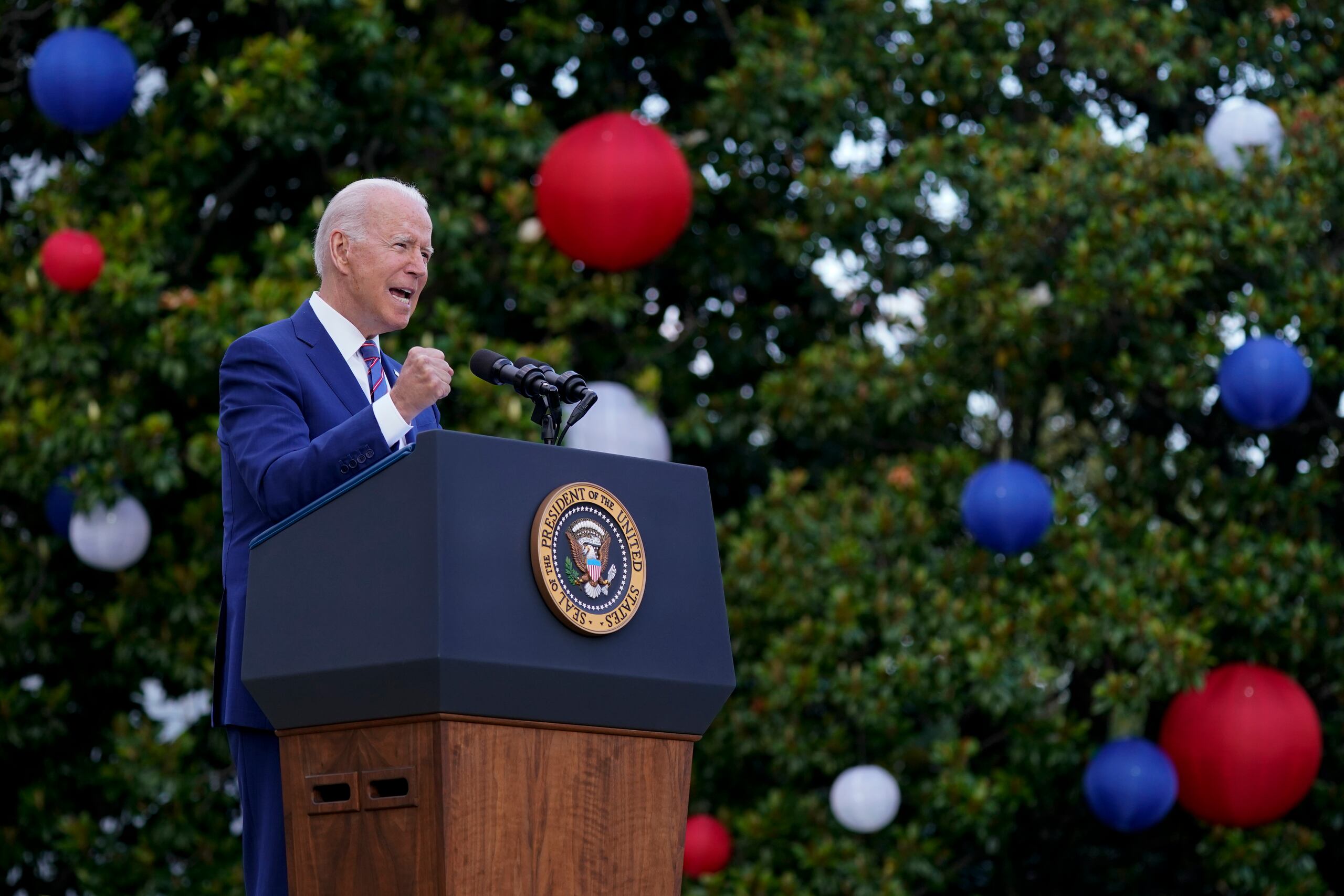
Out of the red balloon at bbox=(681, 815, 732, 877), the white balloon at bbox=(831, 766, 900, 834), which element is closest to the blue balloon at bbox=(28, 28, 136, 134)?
the red balloon at bbox=(681, 815, 732, 877)

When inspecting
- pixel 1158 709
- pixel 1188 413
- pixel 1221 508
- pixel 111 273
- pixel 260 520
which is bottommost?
pixel 260 520

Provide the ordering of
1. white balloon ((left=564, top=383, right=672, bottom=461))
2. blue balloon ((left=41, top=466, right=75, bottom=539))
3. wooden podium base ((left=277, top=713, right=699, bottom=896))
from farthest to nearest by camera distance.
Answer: blue balloon ((left=41, top=466, right=75, bottom=539))
white balloon ((left=564, top=383, right=672, bottom=461))
wooden podium base ((left=277, top=713, right=699, bottom=896))

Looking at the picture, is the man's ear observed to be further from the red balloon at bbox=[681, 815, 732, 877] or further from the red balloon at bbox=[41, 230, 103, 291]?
the red balloon at bbox=[41, 230, 103, 291]

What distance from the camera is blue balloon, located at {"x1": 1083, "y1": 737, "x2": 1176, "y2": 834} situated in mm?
6113

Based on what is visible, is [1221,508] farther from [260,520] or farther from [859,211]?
[260,520]

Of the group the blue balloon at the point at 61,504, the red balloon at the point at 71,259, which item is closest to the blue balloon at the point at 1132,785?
the blue balloon at the point at 61,504

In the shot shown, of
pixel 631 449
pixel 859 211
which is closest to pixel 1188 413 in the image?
pixel 859 211

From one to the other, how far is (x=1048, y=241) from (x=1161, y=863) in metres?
2.97

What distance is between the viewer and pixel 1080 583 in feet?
21.1

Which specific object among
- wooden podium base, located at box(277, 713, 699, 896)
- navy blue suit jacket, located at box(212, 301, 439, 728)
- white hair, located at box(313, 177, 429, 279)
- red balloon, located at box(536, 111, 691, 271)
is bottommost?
wooden podium base, located at box(277, 713, 699, 896)

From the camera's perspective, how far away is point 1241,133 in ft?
21.8

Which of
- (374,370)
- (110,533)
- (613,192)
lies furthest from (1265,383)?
(374,370)

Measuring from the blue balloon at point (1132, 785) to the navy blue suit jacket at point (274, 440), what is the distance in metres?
4.44

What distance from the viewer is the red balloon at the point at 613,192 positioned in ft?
19.6
